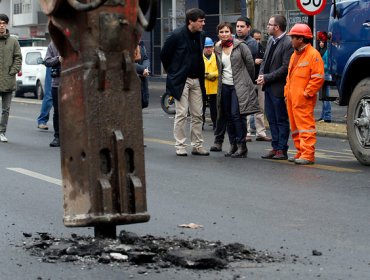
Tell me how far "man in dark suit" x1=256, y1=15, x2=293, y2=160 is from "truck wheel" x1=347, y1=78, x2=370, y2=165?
1.04m

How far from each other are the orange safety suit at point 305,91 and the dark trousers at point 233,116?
3.72ft

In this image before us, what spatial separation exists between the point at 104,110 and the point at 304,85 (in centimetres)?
710

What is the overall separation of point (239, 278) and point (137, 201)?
0.95 m

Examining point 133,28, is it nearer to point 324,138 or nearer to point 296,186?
point 296,186

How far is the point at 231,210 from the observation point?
10258 mm

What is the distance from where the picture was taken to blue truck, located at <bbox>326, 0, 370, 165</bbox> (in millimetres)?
13891

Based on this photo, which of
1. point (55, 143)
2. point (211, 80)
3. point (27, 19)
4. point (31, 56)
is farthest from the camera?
point (27, 19)

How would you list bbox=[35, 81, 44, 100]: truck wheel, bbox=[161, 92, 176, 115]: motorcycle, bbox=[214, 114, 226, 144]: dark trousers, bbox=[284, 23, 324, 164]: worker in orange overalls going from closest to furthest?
1. bbox=[284, 23, 324, 164]: worker in orange overalls
2. bbox=[214, 114, 226, 144]: dark trousers
3. bbox=[161, 92, 176, 115]: motorcycle
4. bbox=[35, 81, 44, 100]: truck wheel

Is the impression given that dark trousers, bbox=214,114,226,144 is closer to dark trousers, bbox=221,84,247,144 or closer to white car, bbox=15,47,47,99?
dark trousers, bbox=221,84,247,144

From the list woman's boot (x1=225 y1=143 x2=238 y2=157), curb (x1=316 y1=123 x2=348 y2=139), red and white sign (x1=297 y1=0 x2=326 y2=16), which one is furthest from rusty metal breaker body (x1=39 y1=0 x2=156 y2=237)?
red and white sign (x1=297 y1=0 x2=326 y2=16)

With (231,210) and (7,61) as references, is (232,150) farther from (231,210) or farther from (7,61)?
(231,210)

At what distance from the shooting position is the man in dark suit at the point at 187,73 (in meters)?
15.3

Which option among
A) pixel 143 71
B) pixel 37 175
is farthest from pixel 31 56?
pixel 37 175

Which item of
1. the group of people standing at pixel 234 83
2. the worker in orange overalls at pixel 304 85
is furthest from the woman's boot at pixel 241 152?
the worker in orange overalls at pixel 304 85
